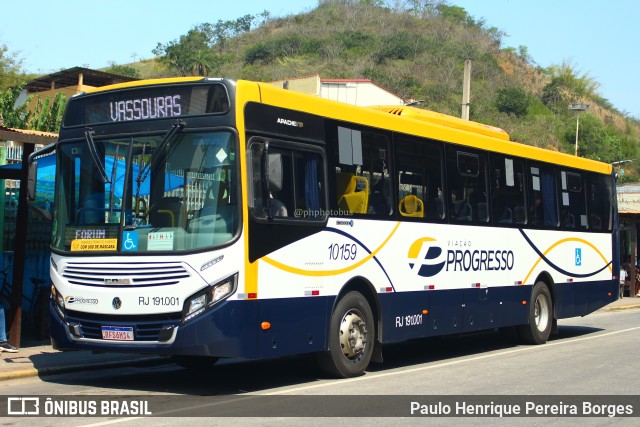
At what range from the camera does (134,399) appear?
9844 mm

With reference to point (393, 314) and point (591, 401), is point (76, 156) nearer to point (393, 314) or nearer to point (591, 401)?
point (393, 314)

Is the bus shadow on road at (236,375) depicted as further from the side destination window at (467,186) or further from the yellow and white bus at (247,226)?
the side destination window at (467,186)

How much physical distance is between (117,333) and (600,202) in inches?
515

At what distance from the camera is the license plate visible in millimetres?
10000

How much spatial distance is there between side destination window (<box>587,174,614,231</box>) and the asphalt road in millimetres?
Result: 4124

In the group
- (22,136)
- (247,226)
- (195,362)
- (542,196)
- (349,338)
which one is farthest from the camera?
(542,196)

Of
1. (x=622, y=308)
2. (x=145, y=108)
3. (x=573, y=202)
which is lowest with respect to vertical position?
(x=622, y=308)

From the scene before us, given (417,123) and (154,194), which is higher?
(417,123)

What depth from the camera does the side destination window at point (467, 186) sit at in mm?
14281

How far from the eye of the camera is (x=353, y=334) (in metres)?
11.7

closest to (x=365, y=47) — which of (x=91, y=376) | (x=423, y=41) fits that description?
(x=423, y=41)

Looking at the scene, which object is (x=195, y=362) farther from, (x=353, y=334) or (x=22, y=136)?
(x=22, y=136)

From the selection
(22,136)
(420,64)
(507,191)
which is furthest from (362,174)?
(420,64)

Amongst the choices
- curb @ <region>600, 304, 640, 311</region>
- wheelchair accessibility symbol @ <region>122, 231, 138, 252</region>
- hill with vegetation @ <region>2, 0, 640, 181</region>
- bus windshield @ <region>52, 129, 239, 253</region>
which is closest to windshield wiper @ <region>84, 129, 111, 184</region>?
bus windshield @ <region>52, 129, 239, 253</region>
